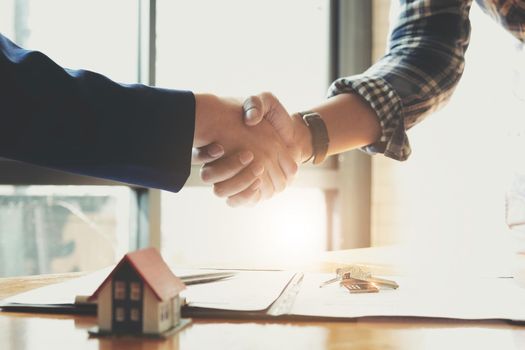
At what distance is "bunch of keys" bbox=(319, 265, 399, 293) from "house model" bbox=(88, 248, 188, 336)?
302mm

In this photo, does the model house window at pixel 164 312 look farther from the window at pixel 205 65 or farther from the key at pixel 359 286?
the window at pixel 205 65

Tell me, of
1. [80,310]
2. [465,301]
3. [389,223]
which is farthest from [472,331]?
[389,223]

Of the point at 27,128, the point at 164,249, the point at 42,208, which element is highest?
the point at 27,128

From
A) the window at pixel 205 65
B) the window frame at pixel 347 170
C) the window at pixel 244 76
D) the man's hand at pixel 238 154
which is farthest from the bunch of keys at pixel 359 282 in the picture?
the window frame at pixel 347 170

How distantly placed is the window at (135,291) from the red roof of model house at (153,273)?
1cm

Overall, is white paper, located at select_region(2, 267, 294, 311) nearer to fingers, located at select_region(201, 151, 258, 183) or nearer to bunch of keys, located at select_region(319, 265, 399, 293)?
bunch of keys, located at select_region(319, 265, 399, 293)

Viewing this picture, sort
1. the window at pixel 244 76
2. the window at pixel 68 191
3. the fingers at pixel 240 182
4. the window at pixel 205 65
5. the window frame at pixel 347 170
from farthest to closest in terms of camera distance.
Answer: the window frame at pixel 347 170 < the window at pixel 244 76 < the window at pixel 205 65 < the window at pixel 68 191 < the fingers at pixel 240 182

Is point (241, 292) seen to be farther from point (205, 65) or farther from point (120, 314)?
point (205, 65)

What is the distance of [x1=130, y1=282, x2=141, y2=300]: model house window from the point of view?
0.61m

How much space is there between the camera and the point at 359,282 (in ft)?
2.85

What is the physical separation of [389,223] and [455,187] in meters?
0.50

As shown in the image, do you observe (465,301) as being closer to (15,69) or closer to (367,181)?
(15,69)

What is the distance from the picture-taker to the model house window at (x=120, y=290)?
0.62 meters

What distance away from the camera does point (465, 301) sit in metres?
0.80
